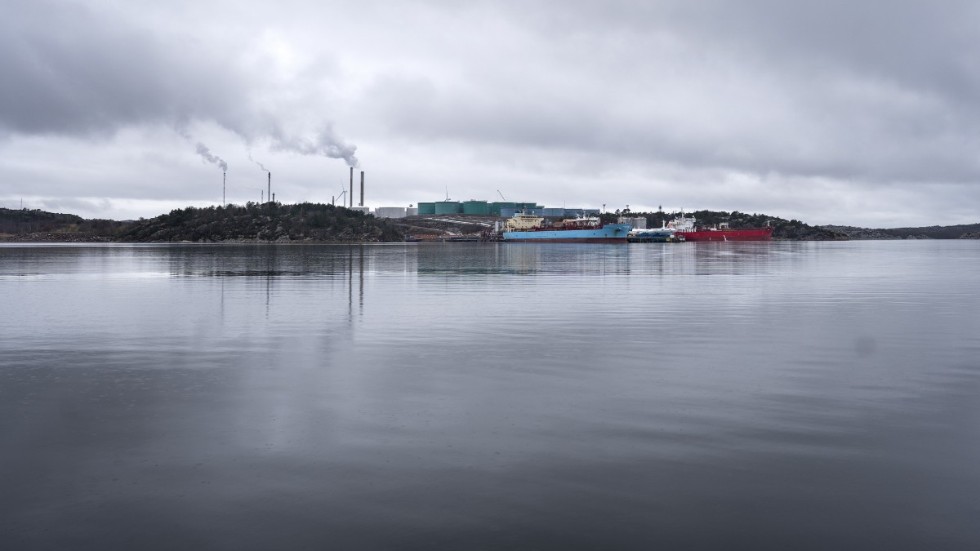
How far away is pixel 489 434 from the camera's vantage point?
12.0m

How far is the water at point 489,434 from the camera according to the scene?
8422mm

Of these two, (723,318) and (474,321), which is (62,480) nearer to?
(474,321)

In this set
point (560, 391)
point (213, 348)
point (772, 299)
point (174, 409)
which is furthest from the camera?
point (772, 299)

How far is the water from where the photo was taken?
27.6 ft

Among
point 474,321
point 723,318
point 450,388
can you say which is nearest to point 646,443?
point 450,388

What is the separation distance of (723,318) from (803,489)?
1915cm

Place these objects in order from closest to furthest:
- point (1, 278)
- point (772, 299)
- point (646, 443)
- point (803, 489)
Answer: point (803, 489) → point (646, 443) → point (772, 299) → point (1, 278)

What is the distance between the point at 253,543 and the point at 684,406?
27.9 feet

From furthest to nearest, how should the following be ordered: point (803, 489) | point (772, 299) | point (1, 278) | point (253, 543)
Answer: point (1, 278) < point (772, 299) < point (803, 489) < point (253, 543)

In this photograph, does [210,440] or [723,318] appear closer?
[210,440]

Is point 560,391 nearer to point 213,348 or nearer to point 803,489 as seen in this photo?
point 803,489

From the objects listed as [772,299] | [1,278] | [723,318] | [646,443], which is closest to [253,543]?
[646,443]

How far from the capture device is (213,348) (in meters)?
20.8

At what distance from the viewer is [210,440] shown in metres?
11.6
